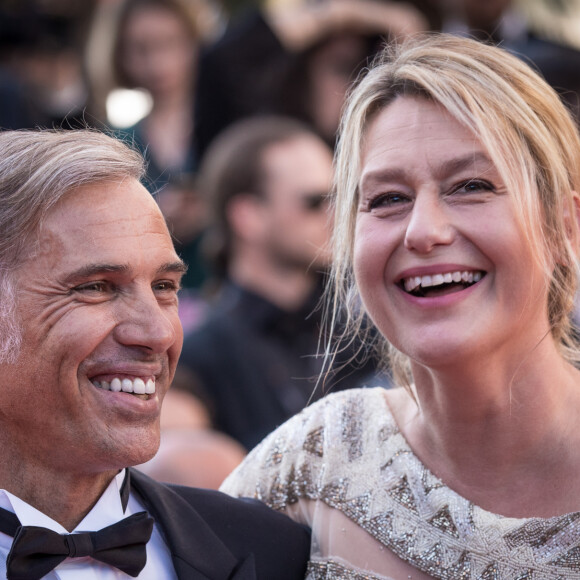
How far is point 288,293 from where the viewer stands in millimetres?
6004

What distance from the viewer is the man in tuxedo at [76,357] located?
2564 mm

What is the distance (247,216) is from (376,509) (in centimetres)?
332

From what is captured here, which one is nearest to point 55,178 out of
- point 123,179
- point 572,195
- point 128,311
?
point 123,179

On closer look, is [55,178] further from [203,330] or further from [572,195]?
[203,330]

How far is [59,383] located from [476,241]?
3.65ft

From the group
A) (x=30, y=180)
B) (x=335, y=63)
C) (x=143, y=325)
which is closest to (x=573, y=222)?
(x=143, y=325)

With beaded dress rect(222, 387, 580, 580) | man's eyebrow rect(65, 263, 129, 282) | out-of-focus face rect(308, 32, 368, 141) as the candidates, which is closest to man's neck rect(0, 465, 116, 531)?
man's eyebrow rect(65, 263, 129, 282)

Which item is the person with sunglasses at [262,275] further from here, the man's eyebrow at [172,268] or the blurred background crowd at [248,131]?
the man's eyebrow at [172,268]

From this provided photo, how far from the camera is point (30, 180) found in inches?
103

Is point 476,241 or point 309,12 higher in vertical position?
point 309,12

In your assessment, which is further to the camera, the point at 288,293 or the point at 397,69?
the point at 288,293

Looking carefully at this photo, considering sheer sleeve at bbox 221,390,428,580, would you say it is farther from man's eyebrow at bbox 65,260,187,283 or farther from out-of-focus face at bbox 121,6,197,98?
out-of-focus face at bbox 121,6,197,98

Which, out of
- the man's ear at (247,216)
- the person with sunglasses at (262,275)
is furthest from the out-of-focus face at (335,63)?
the man's ear at (247,216)

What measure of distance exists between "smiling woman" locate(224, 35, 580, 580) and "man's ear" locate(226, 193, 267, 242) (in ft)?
9.55
